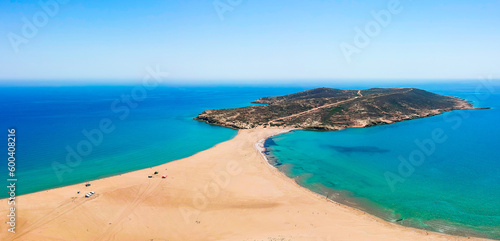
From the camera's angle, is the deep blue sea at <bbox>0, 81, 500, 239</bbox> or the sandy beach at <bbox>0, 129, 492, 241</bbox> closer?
the sandy beach at <bbox>0, 129, 492, 241</bbox>

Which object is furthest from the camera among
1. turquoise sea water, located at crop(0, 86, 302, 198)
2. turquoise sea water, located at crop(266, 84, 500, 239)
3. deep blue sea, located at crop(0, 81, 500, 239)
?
turquoise sea water, located at crop(0, 86, 302, 198)

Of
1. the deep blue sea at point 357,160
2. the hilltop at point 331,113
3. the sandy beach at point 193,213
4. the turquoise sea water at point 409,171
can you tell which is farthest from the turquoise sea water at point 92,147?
the turquoise sea water at point 409,171

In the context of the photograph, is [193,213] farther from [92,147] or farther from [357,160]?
[92,147]

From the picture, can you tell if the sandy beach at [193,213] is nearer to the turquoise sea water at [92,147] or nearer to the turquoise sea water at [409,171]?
the turquoise sea water at [409,171]

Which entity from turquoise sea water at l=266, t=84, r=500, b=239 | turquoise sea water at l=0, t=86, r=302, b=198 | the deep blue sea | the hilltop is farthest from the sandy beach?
the hilltop

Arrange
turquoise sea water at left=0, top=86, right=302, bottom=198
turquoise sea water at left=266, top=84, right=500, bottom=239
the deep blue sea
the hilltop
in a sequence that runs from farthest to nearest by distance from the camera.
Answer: the hilltop, turquoise sea water at left=0, top=86, right=302, bottom=198, the deep blue sea, turquoise sea water at left=266, top=84, right=500, bottom=239

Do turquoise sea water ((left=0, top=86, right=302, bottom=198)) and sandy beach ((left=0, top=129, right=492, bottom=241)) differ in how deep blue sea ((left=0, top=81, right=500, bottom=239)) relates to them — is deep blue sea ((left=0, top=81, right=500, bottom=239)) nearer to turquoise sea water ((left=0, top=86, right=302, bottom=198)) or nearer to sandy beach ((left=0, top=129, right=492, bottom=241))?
turquoise sea water ((left=0, top=86, right=302, bottom=198))
